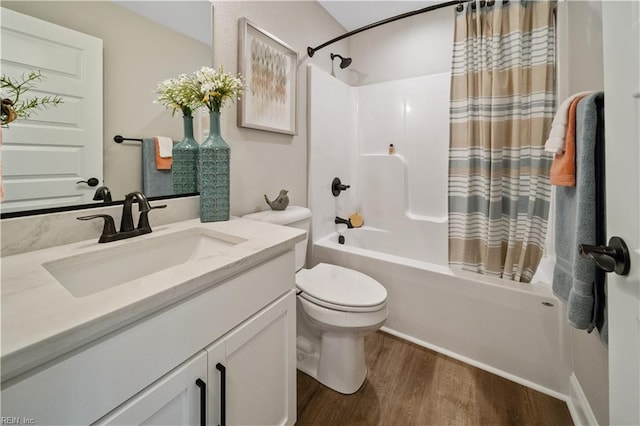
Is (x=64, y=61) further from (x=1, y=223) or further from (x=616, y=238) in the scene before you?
(x=616, y=238)

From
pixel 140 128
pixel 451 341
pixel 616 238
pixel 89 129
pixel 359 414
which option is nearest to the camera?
pixel 616 238

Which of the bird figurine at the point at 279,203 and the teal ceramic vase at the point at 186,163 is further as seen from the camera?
the bird figurine at the point at 279,203

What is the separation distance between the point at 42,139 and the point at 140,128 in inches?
11.4

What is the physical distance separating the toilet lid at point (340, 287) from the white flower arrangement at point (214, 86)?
0.93 m

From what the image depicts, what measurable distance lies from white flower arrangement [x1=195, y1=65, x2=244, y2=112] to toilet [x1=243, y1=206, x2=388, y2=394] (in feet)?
1.81

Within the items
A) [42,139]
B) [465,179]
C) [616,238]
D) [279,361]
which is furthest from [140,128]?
[465,179]

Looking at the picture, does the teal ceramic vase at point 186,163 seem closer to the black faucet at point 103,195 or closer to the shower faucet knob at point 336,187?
the black faucet at point 103,195

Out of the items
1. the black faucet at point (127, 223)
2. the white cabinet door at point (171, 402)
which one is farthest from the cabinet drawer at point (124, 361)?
the black faucet at point (127, 223)

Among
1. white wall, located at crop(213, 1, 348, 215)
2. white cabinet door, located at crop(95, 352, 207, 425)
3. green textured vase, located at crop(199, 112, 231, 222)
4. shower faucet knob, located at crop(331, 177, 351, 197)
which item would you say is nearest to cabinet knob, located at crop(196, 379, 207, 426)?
white cabinet door, located at crop(95, 352, 207, 425)

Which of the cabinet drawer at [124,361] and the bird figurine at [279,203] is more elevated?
the bird figurine at [279,203]

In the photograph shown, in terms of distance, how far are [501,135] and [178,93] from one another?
1648mm

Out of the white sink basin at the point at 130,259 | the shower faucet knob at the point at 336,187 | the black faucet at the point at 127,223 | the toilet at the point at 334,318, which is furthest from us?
the shower faucet knob at the point at 336,187

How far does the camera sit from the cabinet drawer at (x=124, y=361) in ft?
1.31

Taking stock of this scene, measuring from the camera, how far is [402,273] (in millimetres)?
1638
